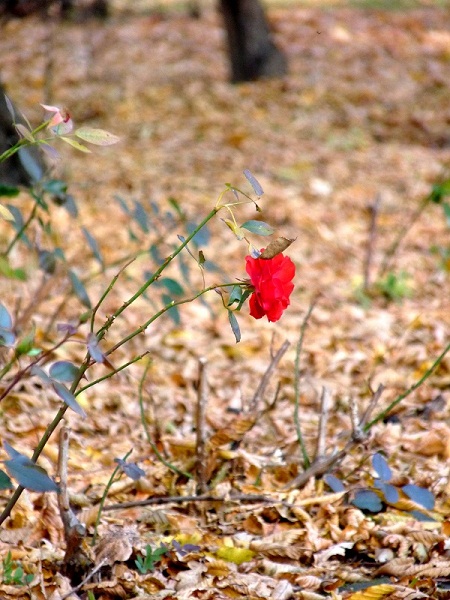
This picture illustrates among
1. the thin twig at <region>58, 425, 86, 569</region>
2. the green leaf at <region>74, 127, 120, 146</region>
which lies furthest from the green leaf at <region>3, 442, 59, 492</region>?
the green leaf at <region>74, 127, 120, 146</region>

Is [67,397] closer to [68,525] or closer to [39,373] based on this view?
[39,373]

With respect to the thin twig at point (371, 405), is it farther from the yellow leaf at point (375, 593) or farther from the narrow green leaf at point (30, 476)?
the narrow green leaf at point (30, 476)

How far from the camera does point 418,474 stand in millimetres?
2217

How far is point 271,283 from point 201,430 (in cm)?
75

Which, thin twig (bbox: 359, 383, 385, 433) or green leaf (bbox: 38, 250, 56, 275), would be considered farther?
green leaf (bbox: 38, 250, 56, 275)

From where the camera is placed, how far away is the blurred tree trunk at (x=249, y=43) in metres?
6.63

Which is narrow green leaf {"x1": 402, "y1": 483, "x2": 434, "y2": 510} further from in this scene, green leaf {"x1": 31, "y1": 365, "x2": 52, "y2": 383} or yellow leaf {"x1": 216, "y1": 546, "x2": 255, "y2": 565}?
green leaf {"x1": 31, "y1": 365, "x2": 52, "y2": 383}

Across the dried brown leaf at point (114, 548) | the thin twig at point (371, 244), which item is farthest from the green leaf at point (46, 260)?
the thin twig at point (371, 244)

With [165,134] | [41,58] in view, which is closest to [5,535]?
[165,134]

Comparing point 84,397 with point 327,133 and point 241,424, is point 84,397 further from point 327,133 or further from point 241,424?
point 327,133

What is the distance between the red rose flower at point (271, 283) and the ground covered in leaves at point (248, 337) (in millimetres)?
619

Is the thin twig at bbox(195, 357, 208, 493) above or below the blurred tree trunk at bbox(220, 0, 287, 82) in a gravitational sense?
above

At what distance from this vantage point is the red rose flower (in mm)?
1354

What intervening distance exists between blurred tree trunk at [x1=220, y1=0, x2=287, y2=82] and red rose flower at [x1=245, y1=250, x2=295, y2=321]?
5553 millimetres
